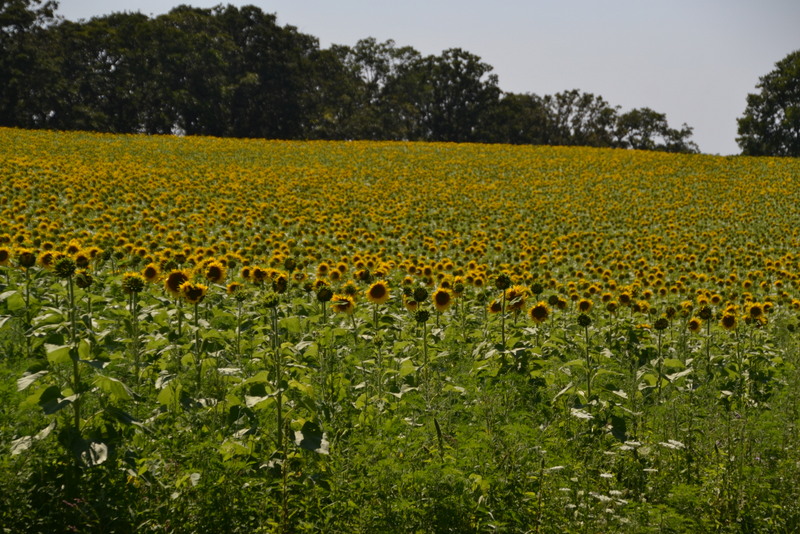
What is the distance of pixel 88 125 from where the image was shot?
162 ft

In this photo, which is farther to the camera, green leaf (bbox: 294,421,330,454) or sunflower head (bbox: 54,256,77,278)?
sunflower head (bbox: 54,256,77,278)

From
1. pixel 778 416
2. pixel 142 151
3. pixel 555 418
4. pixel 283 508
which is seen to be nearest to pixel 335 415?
pixel 283 508

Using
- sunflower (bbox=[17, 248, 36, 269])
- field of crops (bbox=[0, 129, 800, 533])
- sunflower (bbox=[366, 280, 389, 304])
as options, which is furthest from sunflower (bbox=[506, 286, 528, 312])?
sunflower (bbox=[17, 248, 36, 269])

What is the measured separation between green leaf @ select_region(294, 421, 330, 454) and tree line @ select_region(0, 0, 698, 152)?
51775mm

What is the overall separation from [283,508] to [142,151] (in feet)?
A: 94.1

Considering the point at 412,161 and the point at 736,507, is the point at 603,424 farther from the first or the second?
the point at 412,161

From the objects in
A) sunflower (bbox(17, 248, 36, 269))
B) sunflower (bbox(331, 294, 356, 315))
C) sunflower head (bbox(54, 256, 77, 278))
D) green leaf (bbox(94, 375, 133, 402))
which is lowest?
sunflower (bbox(331, 294, 356, 315))

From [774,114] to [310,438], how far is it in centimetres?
7072

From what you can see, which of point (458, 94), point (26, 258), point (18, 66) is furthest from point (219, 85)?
point (26, 258)

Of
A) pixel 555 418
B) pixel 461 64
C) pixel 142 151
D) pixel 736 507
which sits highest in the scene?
pixel 461 64

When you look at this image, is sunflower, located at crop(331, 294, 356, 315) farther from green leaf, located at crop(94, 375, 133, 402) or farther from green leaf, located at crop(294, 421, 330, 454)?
green leaf, located at crop(94, 375, 133, 402)

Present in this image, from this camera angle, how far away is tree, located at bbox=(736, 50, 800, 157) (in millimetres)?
60438

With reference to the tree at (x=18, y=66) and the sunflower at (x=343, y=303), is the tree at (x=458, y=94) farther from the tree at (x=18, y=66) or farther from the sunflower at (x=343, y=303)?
the sunflower at (x=343, y=303)

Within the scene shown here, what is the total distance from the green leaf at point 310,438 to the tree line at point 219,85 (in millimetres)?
51775
